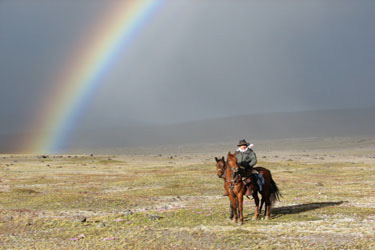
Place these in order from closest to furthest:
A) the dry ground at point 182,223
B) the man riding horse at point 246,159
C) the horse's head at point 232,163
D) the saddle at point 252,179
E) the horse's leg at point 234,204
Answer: the dry ground at point 182,223 → the horse's head at point 232,163 → the saddle at point 252,179 → the horse's leg at point 234,204 → the man riding horse at point 246,159

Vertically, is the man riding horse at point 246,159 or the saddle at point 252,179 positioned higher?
the man riding horse at point 246,159

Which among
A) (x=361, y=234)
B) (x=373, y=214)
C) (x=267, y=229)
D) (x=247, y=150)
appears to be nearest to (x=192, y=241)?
(x=267, y=229)

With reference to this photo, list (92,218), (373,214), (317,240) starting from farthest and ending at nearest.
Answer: (92,218)
(373,214)
(317,240)

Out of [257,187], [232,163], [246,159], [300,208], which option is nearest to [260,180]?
[257,187]

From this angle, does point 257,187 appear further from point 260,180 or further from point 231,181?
point 231,181

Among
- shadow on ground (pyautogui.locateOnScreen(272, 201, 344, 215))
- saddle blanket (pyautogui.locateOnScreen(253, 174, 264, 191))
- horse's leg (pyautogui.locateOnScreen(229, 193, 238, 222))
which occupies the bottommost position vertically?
shadow on ground (pyautogui.locateOnScreen(272, 201, 344, 215))

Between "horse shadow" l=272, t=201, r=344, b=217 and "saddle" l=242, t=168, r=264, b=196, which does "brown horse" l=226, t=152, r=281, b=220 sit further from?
"horse shadow" l=272, t=201, r=344, b=217

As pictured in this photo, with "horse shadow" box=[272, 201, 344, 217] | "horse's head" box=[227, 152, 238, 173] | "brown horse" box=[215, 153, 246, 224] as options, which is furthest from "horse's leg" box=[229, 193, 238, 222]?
"horse shadow" box=[272, 201, 344, 217]

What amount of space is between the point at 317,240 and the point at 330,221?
392 cm

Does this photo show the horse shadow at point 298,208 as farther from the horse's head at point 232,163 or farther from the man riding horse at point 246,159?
the horse's head at point 232,163

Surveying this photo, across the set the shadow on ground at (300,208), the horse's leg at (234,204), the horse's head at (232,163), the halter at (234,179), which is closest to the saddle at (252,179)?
the halter at (234,179)

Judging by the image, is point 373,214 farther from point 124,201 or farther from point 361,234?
point 124,201

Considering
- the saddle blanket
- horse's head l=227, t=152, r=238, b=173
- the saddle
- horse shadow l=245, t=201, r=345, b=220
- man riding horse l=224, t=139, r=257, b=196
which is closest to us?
horse's head l=227, t=152, r=238, b=173

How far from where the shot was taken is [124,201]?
27.4m
